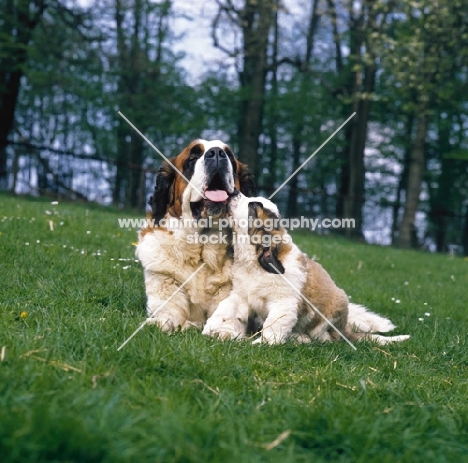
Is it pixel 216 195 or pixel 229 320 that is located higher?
pixel 216 195

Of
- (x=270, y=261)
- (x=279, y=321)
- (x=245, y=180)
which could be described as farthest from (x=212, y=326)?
(x=245, y=180)

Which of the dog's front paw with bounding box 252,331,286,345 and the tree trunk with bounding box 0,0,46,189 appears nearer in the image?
the dog's front paw with bounding box 252,331,286,345

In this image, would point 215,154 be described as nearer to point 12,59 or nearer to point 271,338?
point 271,338

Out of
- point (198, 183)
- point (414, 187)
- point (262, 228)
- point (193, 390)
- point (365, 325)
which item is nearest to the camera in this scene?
point (193, 390)

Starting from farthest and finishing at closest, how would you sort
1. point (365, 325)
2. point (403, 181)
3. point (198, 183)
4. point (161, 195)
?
point (403, 181) < point (365, 325) < point (161, 195) < point (198, 183)

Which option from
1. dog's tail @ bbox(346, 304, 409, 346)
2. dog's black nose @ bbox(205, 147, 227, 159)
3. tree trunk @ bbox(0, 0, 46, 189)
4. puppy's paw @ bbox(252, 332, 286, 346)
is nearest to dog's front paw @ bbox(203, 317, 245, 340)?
puppy's paw @ bbox(252, 332, 286, 346)


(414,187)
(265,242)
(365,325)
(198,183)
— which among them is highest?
(414,187)

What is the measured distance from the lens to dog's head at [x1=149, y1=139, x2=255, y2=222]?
179 inches

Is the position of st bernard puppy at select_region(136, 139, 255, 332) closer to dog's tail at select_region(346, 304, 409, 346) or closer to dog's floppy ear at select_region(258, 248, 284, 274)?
dog's floppy ear at select_region(258, 248, 284, 274)

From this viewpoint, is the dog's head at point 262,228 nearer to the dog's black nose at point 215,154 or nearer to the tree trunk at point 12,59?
the dog's black nose at point 215,154

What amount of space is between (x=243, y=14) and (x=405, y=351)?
47.5 feet

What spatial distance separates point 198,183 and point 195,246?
1.62 feet

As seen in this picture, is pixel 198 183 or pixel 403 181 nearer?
pixel 198 183

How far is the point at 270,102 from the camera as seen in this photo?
86.2ft
